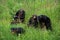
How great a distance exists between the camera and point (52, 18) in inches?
336

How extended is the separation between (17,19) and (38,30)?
3.56 feet

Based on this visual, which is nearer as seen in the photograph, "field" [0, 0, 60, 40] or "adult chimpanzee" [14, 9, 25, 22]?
"field" [0, 0, 60, 40]

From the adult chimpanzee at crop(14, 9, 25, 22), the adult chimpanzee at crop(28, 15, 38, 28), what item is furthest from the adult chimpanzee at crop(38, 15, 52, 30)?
the adult chimpanzee at crop(14, 9, 25, 22)

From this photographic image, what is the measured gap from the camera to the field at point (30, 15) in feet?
23.4

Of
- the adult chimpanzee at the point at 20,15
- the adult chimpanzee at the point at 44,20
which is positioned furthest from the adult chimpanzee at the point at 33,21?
the adult chimpanzee at the point at 20,15

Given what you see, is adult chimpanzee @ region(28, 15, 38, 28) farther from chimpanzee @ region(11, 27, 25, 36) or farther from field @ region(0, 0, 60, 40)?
chimpanzee @ region(11, 27, 25, 36)

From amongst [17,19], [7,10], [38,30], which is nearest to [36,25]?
[38,30]

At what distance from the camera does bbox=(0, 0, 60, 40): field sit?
7.12m

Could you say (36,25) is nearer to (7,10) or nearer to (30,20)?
(30,20)

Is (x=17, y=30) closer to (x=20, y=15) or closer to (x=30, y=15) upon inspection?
(x=20, y=15)

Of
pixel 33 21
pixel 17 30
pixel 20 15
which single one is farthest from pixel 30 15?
pixel 17 30

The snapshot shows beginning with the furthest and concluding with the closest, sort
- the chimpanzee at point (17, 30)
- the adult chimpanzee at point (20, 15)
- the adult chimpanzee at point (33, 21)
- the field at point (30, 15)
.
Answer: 1. the adult chimpanzee at point (20, 15)
2. the adult chimpanzee at point (33, 21)
3. the chimpanzee at point (17, 30)
4. the field at point (30, 15)

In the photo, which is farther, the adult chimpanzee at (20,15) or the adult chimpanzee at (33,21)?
the adult chimpanzee at (20,15)

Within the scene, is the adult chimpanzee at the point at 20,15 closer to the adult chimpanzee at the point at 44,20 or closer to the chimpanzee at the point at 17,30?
the adult chimpanzee at the point at 44,20
